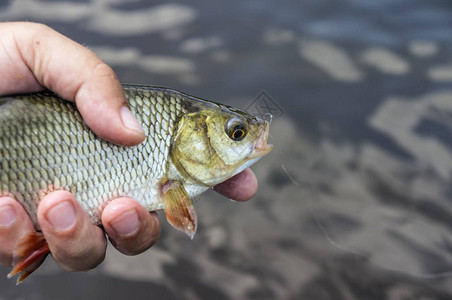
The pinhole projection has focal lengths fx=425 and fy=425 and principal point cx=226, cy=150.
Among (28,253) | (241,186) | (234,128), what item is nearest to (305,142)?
(241,186)

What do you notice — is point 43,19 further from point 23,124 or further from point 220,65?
point 23,124

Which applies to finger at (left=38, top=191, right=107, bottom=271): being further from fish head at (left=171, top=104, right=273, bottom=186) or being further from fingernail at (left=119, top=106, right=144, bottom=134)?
fish head at (left=171, top=104, right=273, bottom=186)

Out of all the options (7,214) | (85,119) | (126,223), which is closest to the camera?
(7,214)

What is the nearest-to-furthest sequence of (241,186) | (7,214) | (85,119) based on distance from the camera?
(7,214) < (85,119) < (241,186)

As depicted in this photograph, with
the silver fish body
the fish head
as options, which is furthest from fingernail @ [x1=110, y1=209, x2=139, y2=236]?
the fish head

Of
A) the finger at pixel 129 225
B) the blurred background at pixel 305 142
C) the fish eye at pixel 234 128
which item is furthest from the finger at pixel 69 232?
the blurred background at pixel 305 142

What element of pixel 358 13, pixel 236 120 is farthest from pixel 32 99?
pixel 358 13

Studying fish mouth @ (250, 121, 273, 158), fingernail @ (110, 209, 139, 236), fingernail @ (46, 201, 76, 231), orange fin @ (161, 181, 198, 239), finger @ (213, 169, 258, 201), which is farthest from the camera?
finger @ (213, 169, 258, 201)

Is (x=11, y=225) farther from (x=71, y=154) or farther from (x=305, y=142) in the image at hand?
(x=305, y=142)

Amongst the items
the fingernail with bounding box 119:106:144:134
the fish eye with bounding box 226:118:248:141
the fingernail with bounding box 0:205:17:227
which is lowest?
the fingernail with bounding box 0:205:17:227
